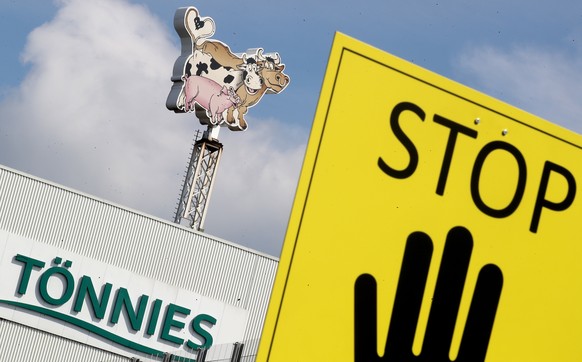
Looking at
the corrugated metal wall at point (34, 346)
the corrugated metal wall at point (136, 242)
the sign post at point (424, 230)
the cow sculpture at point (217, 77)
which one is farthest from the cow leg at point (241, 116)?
the sign post at point (424, 230)

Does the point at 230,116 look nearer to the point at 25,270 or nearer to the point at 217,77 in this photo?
the point at 217,77

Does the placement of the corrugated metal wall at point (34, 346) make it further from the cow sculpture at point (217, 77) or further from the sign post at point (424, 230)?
the sign post at point (424, 230)

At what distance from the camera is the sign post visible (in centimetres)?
226

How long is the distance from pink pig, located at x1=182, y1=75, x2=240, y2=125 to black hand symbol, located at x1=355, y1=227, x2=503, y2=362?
40270 mm

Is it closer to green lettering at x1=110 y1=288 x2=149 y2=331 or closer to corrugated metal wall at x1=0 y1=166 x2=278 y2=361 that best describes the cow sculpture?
corrugated metal wall at x1=0 y1=166 x2=278 y2=361

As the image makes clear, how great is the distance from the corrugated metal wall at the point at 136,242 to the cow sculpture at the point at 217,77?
7.59 metres

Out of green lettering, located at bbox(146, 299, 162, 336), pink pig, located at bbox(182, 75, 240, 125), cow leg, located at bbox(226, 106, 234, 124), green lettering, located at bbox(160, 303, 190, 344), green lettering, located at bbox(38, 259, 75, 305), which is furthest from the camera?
cow leg, located at bbox(226, 106, 234, 124)

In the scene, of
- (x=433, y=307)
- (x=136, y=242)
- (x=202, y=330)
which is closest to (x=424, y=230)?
(x=433, y=307)

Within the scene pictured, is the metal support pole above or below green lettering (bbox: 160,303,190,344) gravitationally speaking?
above

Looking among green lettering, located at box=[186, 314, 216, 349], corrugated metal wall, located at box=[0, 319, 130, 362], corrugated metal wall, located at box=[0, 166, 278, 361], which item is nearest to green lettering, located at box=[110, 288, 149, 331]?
corrugated metal wall, located at box=[0, 166, 278, 361]

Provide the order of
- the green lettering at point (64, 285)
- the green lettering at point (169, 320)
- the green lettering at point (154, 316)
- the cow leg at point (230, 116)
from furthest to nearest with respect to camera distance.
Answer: the cow leg at point (230, 116) → the green lettering at point (169, 320) → the green lettering at point (154, 316) → the green lettering at point (64, 285)

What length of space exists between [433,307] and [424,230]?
18 centimetres

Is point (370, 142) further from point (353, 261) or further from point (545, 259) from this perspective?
point (545, 259)

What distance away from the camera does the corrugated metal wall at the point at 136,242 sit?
34.7 meters
